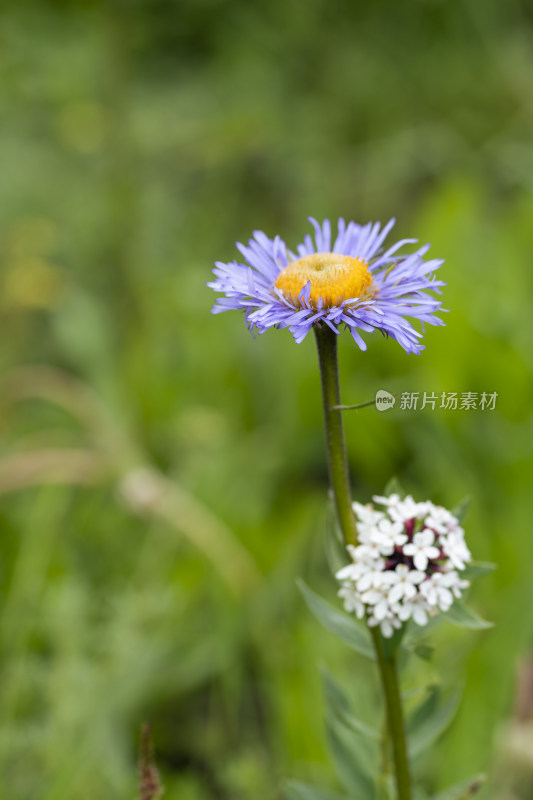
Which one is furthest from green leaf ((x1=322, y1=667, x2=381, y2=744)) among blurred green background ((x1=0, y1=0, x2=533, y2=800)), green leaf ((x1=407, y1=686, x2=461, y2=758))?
blurred green background ((x1=0, y1=0, x2=533, y2=800))

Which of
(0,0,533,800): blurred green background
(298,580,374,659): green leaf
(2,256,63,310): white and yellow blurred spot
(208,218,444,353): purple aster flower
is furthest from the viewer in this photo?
(2,256,63,310): white and yellow blurred spot

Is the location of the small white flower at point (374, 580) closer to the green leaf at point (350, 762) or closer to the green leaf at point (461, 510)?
the green leaf at point (461, 510)

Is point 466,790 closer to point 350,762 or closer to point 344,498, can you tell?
point 350,762

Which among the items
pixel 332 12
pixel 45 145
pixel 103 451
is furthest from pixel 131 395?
pixel 332 12

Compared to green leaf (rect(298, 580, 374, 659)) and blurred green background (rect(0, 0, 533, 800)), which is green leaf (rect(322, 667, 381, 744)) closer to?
green leaf (rect(298, 580, 374, 659))

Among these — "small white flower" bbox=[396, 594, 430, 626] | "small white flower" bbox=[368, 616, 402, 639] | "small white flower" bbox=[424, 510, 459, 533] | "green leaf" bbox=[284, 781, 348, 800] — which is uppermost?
"small white flower" bbox=[424, 510, 459, 533]

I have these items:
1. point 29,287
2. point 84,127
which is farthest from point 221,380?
point 84,127

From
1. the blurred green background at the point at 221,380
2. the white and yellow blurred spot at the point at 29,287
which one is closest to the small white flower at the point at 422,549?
the blurred green background at the point at 221,380
